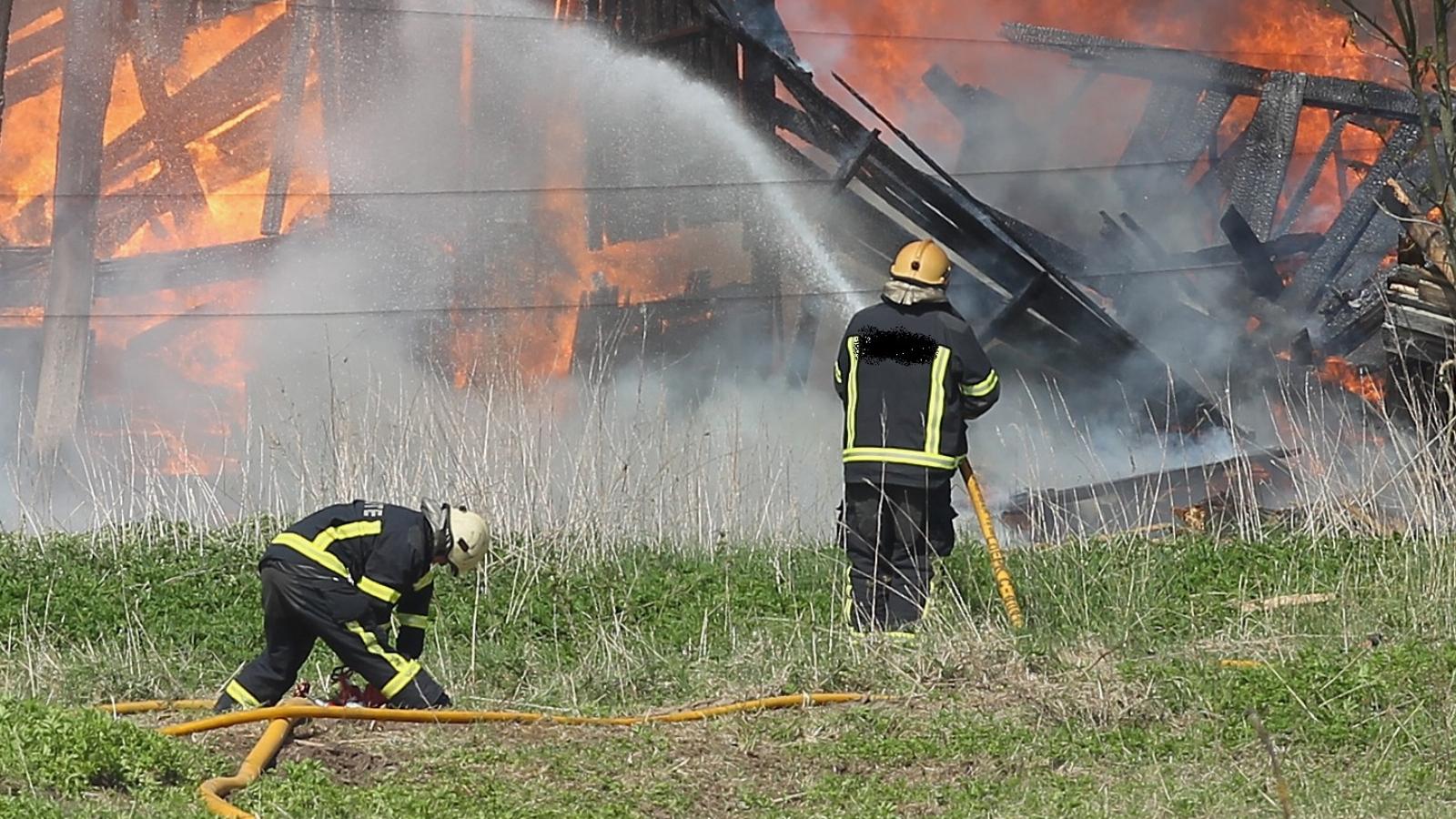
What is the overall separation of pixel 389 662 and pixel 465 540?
0.49m

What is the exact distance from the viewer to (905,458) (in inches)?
317

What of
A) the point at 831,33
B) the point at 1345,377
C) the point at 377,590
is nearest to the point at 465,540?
the point at 377,590

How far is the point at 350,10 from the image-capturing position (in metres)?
16.3

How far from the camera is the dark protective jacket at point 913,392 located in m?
8.03

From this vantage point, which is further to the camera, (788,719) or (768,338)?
(768,338)

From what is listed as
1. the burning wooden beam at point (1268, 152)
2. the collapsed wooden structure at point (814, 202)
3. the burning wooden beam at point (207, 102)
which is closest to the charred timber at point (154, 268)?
the collapsed wooden structure at point (814, 202)

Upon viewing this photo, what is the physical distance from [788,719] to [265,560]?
1883 millimetres

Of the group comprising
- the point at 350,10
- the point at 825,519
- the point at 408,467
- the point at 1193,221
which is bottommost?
the point at 825,519

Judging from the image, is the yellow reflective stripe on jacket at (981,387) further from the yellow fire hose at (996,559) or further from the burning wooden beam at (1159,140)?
the burning wooden beam at (1159,140)

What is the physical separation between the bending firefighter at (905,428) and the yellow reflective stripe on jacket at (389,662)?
7.61 feet

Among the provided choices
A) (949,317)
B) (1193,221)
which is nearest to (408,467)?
(949,317)

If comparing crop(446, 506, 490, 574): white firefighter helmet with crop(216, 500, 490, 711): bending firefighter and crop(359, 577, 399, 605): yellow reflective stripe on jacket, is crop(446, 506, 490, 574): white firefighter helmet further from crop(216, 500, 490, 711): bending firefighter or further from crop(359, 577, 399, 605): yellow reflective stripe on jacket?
crop(359, 577, 399, 605): yellow reflective stripe on jacket

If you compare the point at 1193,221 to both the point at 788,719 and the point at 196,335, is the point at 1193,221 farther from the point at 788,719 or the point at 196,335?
the point at 788,719

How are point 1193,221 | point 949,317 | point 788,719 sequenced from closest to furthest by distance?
point 788,719 → point 949,317 → point 1193,221
